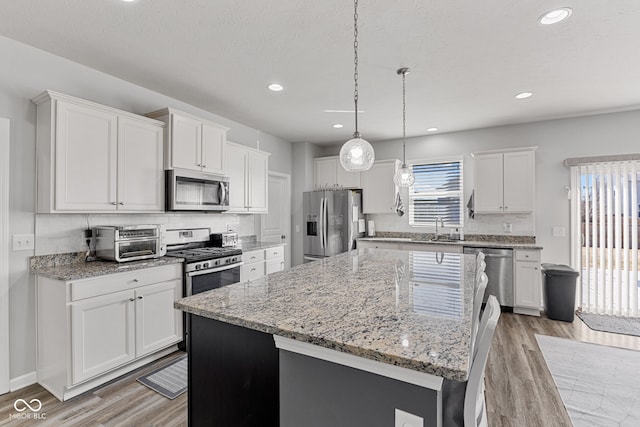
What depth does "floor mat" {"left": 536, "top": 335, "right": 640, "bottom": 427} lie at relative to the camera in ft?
6.88

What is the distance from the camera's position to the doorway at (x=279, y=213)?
525cm

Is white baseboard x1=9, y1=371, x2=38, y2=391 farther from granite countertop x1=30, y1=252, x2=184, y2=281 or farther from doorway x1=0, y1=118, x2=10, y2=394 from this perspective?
granite countertop x1=30, y1=252, x2=184, y2=281

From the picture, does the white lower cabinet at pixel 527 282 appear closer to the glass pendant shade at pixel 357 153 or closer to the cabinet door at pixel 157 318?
the glass pendant shade at pixel 357 153

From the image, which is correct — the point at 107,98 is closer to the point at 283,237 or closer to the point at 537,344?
the point at 283,237

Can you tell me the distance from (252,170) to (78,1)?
2607 millimetres

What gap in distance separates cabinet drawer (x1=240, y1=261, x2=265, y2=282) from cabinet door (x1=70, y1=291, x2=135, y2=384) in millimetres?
1422

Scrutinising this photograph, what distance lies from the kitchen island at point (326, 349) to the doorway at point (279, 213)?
3.35 m

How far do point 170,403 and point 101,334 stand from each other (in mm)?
750

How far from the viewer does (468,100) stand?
3.68m

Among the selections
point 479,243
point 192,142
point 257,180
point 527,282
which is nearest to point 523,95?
point 479,243

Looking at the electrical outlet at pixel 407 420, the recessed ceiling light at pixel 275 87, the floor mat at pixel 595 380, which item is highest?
the recessed ceiling light at pixel 275 87

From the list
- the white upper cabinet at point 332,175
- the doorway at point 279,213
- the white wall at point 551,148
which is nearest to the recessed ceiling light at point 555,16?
the white wall at point 551,148

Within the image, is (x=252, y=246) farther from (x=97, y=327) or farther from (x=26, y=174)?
(x=26, y=174)

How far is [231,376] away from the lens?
141 cm
